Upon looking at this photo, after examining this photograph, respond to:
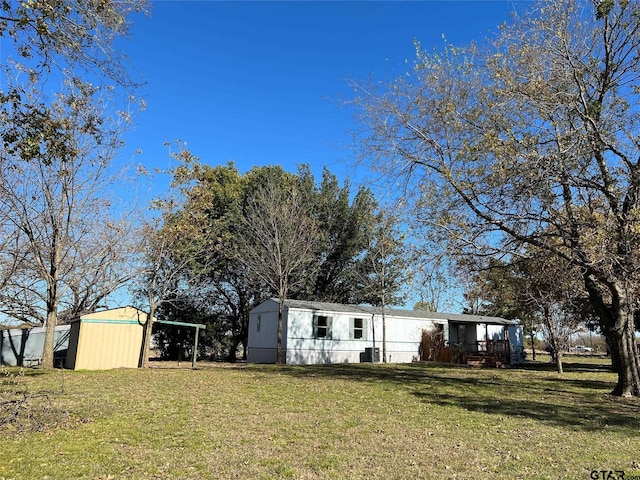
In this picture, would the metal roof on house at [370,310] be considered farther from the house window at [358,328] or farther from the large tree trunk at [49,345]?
the large tree trunk at [49,345]

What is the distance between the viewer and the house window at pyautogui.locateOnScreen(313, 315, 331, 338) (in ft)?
70.4

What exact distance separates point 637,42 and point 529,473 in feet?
33.7

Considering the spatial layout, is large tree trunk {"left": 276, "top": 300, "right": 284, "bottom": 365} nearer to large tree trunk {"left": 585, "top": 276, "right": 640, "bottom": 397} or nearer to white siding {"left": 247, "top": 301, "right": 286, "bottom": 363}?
white siding {"left": 247, "top": 301, "right": 286, "bottom": 363}

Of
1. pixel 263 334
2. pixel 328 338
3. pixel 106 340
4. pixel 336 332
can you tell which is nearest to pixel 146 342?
pixel 106 340

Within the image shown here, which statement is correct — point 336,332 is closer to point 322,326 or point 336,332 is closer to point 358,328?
point 322,326

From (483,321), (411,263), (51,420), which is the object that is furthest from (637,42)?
(483,321)

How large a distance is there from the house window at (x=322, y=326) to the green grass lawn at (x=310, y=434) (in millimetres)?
10813

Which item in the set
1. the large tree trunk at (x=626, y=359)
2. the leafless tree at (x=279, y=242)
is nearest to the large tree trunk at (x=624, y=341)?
the large tree trunk at (x=626, y=359)

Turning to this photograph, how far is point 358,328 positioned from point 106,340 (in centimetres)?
1218

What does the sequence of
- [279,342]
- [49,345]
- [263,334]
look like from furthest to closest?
1. [263,334]
2. [279,342]
3. [49,345]

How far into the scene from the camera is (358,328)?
75.5 feet

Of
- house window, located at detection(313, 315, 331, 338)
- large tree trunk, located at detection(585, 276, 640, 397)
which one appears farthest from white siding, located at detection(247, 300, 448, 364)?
large tree trunk, located at detection(585, 276, 640, 397)

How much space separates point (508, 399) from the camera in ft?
32.4

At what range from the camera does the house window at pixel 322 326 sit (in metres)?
21.5
